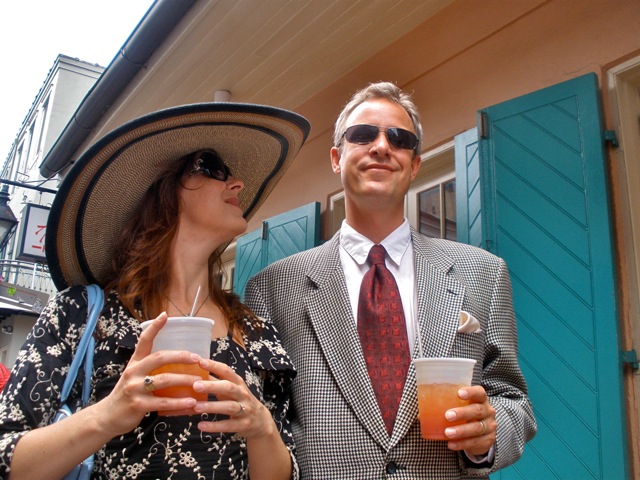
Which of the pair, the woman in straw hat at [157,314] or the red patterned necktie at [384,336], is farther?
the red patterned necktie at [384,336]

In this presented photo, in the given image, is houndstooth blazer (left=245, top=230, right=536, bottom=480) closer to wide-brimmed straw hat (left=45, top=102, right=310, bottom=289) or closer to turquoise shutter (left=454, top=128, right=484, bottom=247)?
wide-brimmed straw hat (left=45, top=102, right=310, bottom=289)

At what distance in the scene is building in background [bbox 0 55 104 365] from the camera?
8.56 meters

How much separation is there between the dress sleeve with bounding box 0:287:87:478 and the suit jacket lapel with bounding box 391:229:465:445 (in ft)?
2.91

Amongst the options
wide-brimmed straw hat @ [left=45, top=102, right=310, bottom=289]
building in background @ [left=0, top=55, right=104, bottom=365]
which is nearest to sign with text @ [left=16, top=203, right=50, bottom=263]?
building in background @ [left=0, top=55, right=104, bottom=365]

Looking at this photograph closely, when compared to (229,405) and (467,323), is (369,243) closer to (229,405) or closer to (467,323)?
(467,323)

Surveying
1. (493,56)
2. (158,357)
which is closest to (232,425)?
(158,357)

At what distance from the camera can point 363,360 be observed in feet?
5.60

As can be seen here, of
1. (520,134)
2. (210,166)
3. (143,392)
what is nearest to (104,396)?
(143,392)

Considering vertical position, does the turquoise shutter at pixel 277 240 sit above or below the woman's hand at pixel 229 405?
above

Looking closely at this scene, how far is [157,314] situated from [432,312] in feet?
2.68

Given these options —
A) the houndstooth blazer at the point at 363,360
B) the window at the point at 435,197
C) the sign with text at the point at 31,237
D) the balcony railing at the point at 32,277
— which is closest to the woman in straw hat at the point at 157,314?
the houndstooth blazer at the point at 363,360

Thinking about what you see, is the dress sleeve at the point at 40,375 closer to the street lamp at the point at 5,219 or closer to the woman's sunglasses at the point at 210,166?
the woman's sunglasses at the point at 210,166

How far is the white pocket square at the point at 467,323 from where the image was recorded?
1697mm

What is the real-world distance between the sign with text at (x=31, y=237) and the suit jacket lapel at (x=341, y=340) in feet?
24.0
